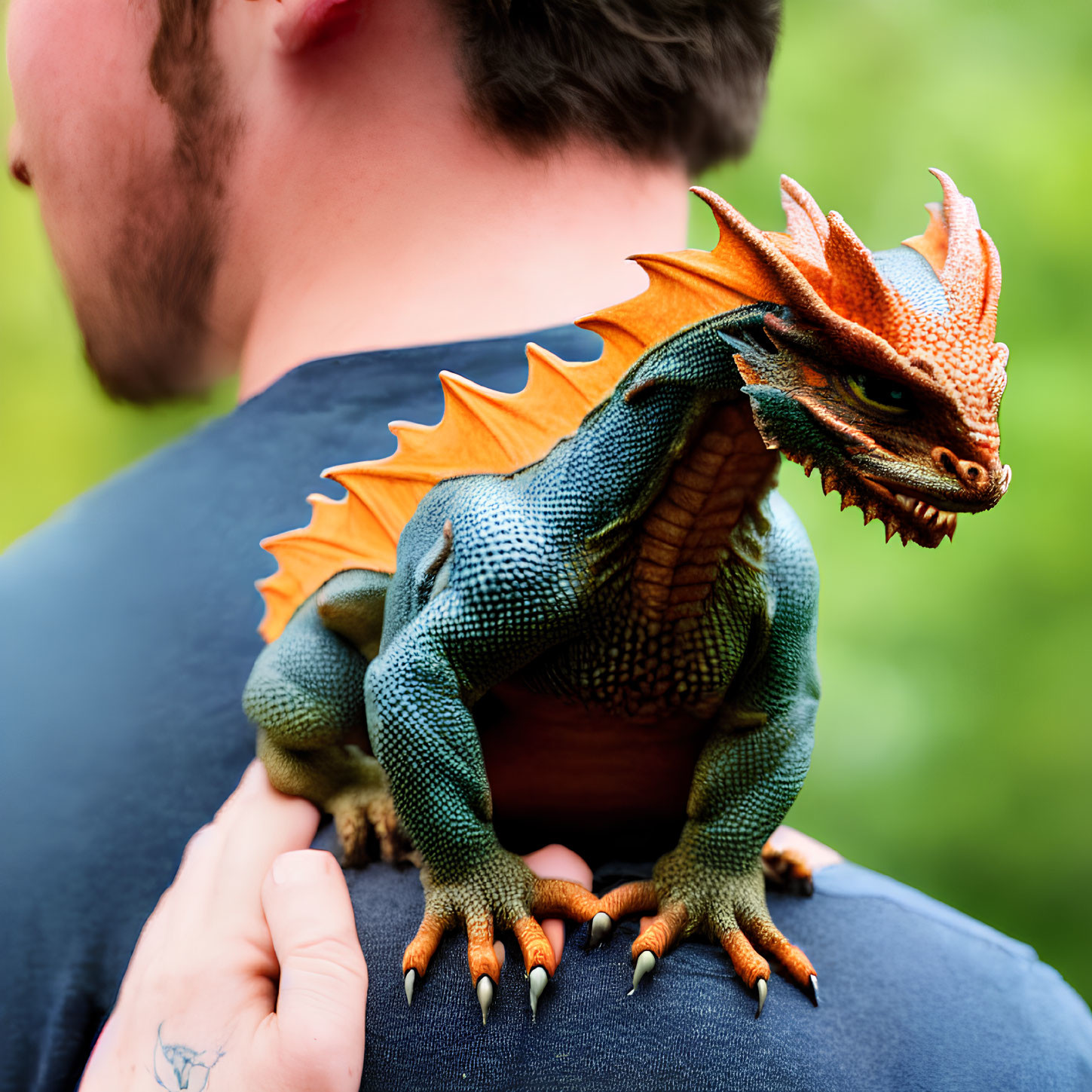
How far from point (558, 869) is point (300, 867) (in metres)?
0.21

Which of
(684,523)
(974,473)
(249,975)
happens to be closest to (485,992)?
(249,975)

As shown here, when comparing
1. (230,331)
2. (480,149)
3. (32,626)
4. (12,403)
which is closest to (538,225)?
(480,149)

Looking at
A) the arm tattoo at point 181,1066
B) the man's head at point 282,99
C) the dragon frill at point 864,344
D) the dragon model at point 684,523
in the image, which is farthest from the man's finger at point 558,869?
the man's head at point 282,99

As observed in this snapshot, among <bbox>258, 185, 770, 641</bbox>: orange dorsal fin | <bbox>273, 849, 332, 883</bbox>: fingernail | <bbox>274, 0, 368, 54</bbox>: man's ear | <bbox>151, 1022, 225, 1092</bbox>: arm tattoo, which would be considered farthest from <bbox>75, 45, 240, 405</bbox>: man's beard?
<bbox>151, 1022, 225, 1092</bbox>: arm tattoo

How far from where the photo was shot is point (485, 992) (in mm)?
682

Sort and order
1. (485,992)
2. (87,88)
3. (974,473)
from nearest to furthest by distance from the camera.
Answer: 1. (974,473)
2. (485,992)
3. (87,88)

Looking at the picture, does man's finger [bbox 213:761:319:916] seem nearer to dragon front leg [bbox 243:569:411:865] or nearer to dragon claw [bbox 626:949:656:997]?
dragon front leg [bbox 243:569:411:865]

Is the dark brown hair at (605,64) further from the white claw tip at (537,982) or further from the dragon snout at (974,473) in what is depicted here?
the white claw tip at (537,982)

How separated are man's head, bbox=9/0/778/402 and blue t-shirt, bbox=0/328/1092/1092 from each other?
8.9 inches

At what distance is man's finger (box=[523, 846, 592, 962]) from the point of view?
2.44ft

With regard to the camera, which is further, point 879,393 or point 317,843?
point 317,843

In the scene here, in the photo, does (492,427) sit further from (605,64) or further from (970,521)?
(970,521)

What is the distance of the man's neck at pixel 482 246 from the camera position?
105 centimetres

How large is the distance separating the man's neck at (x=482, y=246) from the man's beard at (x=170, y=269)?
149 mm
